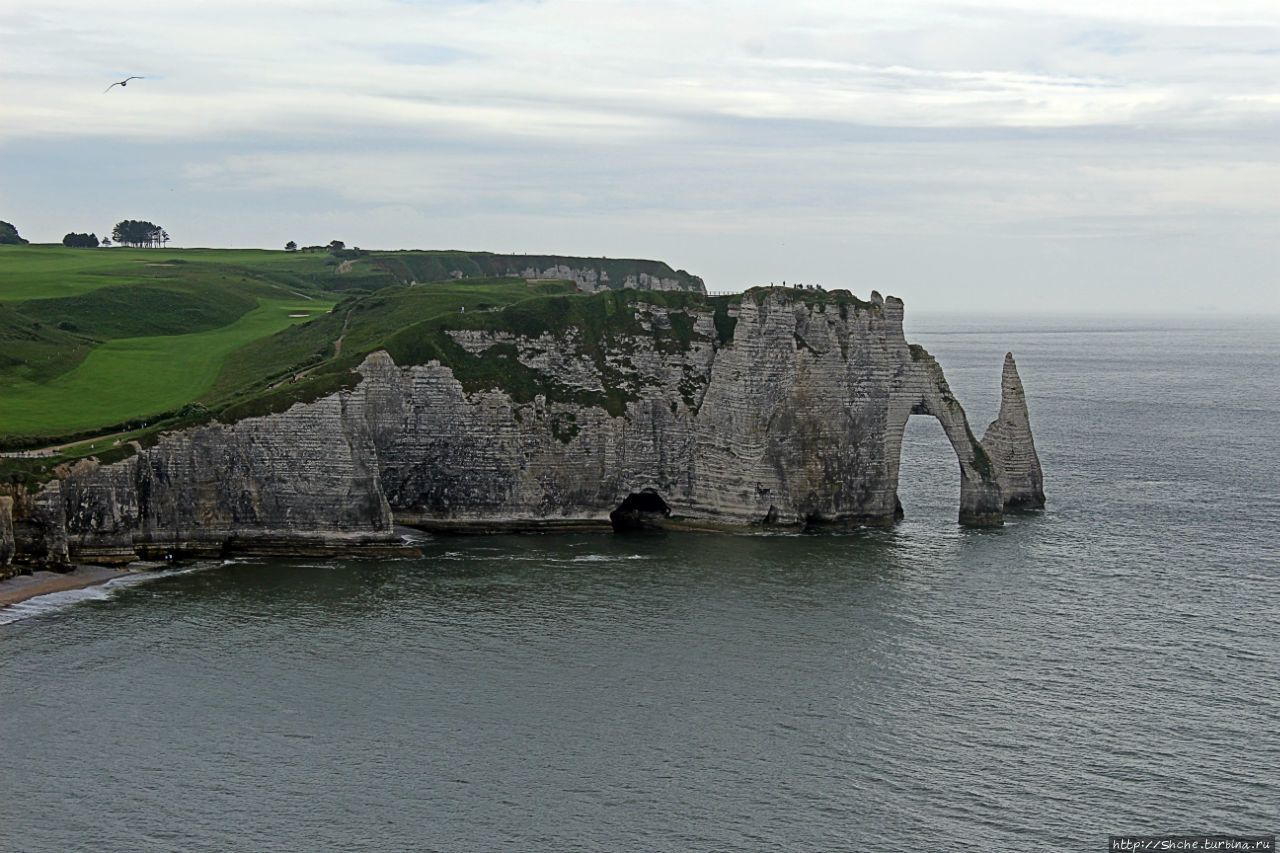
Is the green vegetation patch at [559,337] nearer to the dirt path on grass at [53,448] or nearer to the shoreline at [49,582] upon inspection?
the dirt path on grass at [53,448]

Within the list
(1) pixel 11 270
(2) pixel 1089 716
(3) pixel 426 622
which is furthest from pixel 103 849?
(1) pixel 11 270

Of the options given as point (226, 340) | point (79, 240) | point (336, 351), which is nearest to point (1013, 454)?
point (336, 351)

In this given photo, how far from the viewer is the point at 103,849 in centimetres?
3844

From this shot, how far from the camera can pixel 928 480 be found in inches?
3905

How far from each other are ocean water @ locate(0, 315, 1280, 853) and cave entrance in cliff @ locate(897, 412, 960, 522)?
6.75m

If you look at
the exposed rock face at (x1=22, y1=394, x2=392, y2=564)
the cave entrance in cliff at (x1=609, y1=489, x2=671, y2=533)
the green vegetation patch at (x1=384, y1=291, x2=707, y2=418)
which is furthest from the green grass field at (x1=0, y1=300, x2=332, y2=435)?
the cave entrance in cliff at (x1=609, y1=489, x2=671, y2=533)

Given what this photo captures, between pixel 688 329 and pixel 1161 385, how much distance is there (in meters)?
116

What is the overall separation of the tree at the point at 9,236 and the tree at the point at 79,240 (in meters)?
6.11

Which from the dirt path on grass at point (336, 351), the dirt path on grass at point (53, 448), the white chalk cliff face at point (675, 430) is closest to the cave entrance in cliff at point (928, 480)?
the white chalk cliff face at point (675, 430)

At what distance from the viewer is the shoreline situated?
207 ft

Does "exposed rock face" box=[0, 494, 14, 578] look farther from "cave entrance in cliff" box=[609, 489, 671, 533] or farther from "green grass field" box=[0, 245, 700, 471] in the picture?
"cave entrance in cliff" box=[609, 489, 671, 533]

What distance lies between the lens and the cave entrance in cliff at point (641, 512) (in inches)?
3290

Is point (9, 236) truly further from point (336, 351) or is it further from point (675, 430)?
point (675, 430)

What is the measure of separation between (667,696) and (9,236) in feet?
Result: 566
